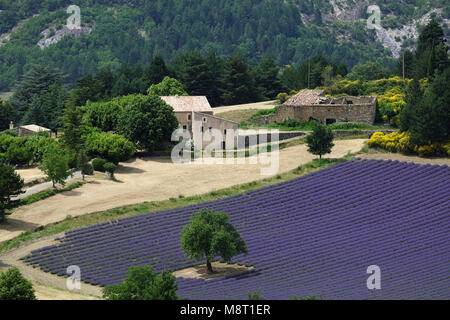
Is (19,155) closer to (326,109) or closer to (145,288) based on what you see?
(326,109)

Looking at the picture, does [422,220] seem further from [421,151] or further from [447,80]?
[447,80]

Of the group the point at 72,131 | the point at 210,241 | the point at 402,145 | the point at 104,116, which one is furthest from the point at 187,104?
the point at 210,241

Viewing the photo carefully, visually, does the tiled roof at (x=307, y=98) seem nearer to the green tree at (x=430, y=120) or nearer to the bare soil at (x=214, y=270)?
the green tree at (x=430, y=120)

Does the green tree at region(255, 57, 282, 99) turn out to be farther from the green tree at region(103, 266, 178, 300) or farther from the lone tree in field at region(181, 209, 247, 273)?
the green tree at region(103, 266, 178, 300)

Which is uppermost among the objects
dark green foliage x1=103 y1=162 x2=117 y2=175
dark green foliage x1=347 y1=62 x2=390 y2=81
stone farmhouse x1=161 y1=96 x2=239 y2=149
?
dark green foliage x1=347 y1=62 x2=390 y2=81

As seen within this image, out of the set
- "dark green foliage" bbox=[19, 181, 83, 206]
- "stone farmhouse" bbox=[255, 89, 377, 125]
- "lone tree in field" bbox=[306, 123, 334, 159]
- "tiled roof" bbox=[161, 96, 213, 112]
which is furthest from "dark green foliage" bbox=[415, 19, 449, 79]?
"dark green foliage" bbox=[19, 181, 83, 206]

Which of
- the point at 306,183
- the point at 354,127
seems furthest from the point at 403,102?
the point at 306,183
